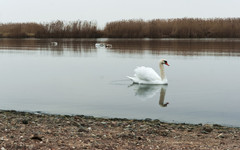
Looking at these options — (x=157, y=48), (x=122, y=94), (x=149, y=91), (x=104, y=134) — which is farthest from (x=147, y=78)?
(x=157, y=48)

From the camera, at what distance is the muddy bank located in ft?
18.3

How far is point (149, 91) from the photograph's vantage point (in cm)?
1215

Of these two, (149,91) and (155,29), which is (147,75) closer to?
(149,91)

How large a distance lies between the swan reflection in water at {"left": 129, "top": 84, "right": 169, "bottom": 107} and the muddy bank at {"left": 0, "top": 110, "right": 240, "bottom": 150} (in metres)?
2.76

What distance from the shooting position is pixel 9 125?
6758 mm

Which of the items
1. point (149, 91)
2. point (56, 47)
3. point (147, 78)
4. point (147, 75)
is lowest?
point (149, 91)

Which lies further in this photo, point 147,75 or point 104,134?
point 147,75

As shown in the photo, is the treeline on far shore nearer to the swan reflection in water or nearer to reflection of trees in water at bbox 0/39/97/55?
reflection of trees in water at bbox 0/39/97/55

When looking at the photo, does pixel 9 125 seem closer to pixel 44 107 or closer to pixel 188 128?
pixel 44 107

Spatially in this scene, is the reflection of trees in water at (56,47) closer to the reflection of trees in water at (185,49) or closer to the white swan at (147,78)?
the reflection of trees in water at (185,49)

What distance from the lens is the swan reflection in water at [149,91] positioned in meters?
10.9

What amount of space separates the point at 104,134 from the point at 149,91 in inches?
235

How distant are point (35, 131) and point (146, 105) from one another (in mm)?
4079

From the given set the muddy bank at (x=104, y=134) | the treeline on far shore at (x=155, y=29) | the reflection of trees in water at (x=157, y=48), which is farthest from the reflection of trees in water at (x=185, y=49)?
the muddy bank at (x=104, y=134)
